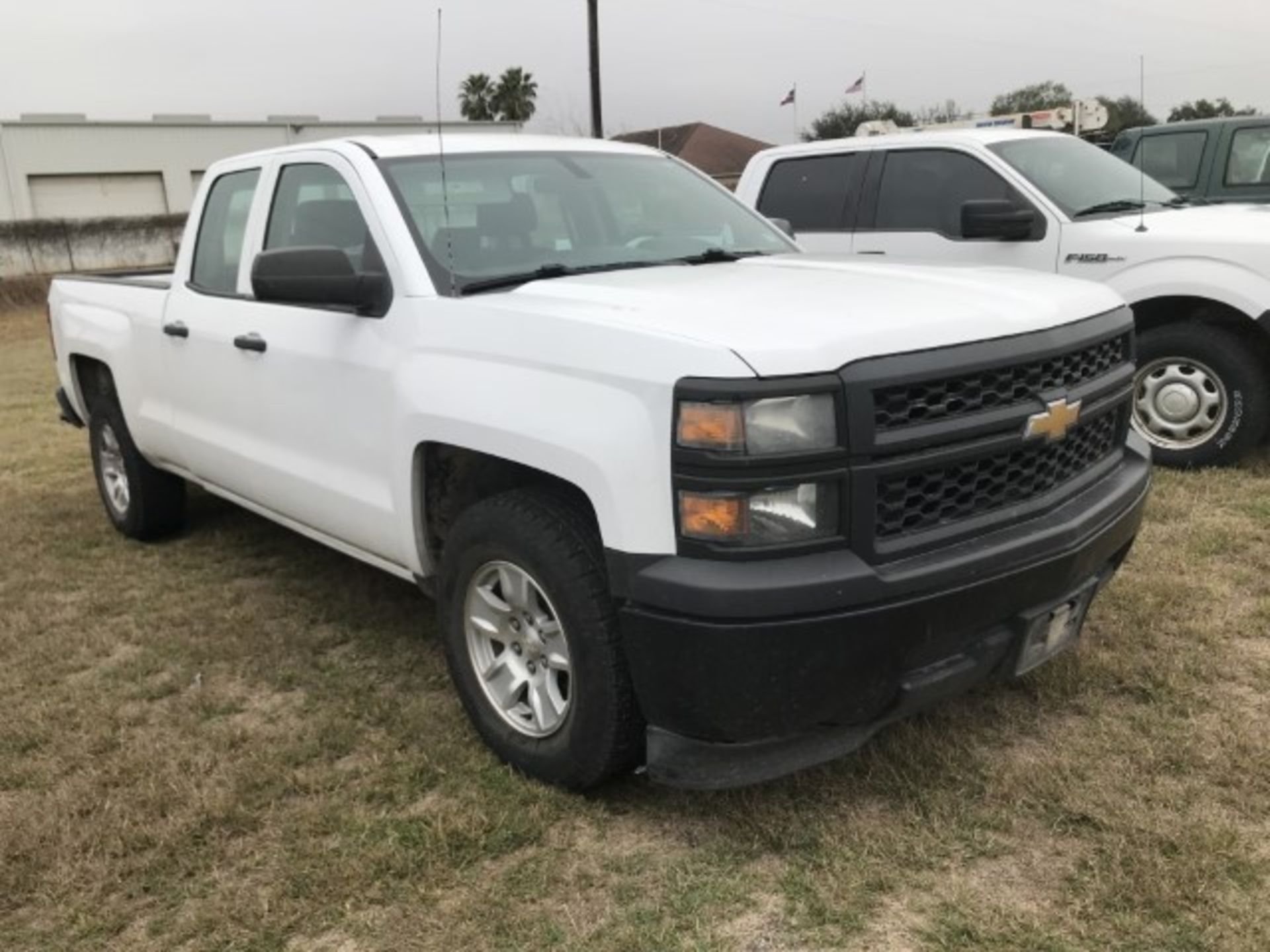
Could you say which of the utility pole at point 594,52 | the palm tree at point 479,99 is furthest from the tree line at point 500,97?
the utility pole at point 594,52

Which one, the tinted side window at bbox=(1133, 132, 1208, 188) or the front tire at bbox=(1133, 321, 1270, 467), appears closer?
the front tire at bbox=(1133, 321, 1270, 467)

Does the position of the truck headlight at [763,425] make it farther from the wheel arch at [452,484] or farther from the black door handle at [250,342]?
the black door handle at [250,342]

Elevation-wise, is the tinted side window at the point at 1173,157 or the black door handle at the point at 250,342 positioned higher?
the tinted side window at the point at 1173,157

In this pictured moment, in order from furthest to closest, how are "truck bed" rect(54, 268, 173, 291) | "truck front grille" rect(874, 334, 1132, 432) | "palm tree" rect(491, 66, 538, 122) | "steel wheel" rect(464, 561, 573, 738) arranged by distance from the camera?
"palm tree" rect(491, 66, 538, 122) < "truck bed" rect(54, 268, 173, 291) < "steel wheel" rect(464, 561, 573, 738) < "truck front grille" rect(874, 334, 1132, 432)

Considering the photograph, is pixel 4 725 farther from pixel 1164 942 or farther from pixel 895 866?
pixel 1164 942

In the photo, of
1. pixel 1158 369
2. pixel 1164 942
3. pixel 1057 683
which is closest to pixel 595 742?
pixel 1164 942

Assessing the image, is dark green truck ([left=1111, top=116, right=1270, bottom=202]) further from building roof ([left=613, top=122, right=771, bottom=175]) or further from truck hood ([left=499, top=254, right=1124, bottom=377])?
building roof ([left=613, top=122, right=771, bottom=175])

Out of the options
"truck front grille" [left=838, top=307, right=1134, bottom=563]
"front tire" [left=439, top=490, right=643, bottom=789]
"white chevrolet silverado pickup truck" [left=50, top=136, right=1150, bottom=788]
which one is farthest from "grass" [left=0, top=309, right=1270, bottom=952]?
"truck front grille" [left=838, top=307, right=1134, bottom=563]

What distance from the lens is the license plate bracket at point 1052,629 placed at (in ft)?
9.68

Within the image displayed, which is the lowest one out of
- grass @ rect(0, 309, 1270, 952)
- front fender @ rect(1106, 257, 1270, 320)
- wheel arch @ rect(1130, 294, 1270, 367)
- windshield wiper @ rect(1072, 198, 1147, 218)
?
grass @ rect(0, 309, 1270, 952)

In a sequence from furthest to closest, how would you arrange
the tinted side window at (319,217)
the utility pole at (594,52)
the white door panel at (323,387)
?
the utility pole at (594,52) → the tinted side window at (319,217) → the white door panel at (323,387)

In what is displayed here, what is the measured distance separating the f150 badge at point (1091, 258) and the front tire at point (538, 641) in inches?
168

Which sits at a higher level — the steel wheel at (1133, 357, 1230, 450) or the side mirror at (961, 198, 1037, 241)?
the side mirror at (961, 198, 1037, 241)

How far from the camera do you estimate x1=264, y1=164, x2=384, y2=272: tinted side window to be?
3770 millimetres
